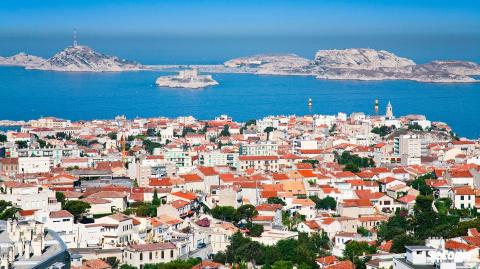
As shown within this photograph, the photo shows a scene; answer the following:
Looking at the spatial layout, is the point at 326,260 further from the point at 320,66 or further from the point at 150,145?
the point at 320,66

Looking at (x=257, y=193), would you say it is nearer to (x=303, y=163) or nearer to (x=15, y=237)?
(x=303, y=163)

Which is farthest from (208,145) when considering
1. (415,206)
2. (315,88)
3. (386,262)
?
(315,88)

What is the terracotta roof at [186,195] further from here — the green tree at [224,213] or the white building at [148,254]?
the white building at [148,254]

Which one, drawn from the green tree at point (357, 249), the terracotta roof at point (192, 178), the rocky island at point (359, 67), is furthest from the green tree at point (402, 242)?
the rocky island at point (359, 67)

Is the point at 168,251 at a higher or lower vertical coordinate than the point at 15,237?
lower

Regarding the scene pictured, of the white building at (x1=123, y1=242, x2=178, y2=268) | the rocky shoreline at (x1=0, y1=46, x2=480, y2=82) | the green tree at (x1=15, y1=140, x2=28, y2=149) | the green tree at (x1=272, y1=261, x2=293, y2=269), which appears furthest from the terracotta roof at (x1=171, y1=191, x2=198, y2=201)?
the rocky shoreline at (x1=0, y1=46, x2=480, y2=82)

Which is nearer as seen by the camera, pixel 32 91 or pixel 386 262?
pixel 386 262

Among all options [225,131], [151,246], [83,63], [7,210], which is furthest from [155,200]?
[83,63]

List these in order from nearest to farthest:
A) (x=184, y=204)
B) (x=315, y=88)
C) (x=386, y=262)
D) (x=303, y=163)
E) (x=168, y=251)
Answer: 1. (x=386, y=262)
2. (x=168, y=251)
3. (x=184, y=204)
4. (x=303, y=163)
5. (x=315, y=88)
